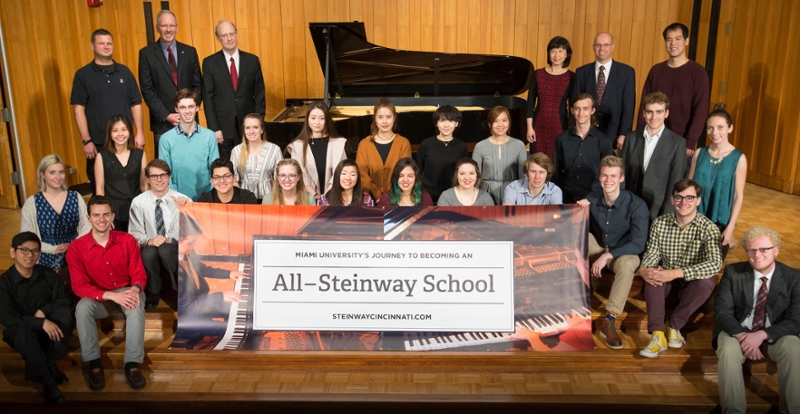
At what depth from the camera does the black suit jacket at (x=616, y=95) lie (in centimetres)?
494

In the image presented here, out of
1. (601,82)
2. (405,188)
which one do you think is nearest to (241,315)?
(405,188)

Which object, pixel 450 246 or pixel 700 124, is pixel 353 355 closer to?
Result: pixel 450 246

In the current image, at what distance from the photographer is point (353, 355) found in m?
3.86

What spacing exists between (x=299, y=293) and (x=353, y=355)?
47cm

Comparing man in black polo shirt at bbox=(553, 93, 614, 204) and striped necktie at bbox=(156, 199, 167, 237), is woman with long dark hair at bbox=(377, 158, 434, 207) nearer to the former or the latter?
man in black polo shirt at bbox=(553, 93, 614, 204)

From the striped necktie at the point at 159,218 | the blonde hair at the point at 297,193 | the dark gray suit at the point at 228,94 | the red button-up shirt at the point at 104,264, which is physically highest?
the dark gray suit at the point at 228,94

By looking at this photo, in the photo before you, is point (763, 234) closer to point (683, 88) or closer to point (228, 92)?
point (683, 88)

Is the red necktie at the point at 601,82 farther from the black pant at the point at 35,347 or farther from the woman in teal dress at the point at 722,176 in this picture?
the black pant at the point at 35,347

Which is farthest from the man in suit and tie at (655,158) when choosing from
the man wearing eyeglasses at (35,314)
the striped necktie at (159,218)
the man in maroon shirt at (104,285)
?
the man wearing eyeglasses at (35,314)

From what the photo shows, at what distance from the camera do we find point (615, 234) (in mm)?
4195

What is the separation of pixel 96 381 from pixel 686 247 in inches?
135

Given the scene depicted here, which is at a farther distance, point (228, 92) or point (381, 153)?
point (228, 92)

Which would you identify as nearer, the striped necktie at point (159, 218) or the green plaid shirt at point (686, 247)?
the green plaid shirt at point (686, 247)

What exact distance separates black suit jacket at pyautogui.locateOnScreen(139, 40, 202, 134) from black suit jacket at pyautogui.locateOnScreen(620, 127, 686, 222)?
11.0 feet
